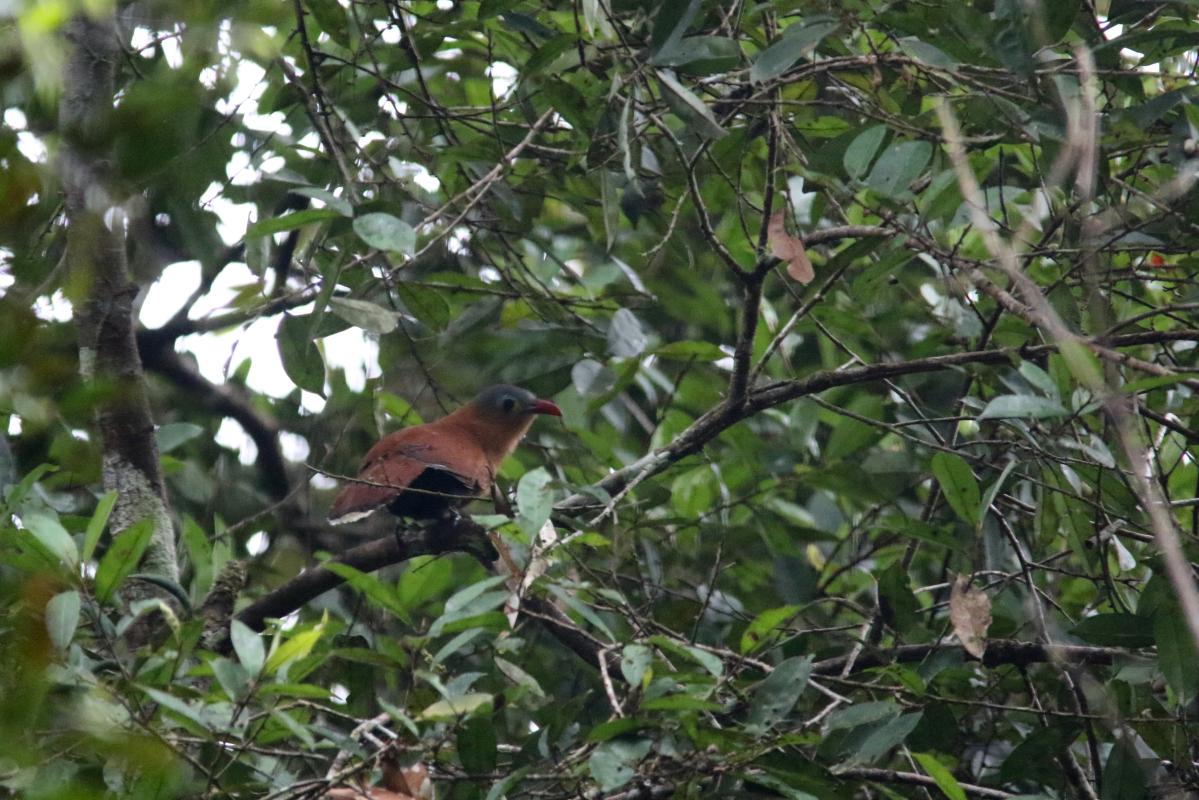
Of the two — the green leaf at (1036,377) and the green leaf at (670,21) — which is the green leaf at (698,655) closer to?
the green leaf at (1036,377)

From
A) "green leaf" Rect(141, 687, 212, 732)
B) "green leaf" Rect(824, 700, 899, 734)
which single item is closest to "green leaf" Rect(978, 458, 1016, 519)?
"green leaf" Rect(824, 700, 899, 734)

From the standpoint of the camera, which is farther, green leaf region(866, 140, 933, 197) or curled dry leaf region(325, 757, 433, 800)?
green leaf region(866, 140, 933, 197)

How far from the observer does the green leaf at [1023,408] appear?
2707 millimetres

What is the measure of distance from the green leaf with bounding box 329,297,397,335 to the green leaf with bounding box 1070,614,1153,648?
74.6 inches

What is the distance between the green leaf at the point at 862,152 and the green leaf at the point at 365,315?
125 cm

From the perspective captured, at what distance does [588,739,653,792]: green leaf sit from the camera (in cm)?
242

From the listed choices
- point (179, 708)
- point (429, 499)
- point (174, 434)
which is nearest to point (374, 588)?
point (179, 708)

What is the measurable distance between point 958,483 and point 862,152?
88 cm

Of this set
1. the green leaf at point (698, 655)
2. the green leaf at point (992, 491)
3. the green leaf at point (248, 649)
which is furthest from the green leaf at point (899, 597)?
the green leaf at point (248, 649)

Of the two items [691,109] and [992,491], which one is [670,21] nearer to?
[691,109]

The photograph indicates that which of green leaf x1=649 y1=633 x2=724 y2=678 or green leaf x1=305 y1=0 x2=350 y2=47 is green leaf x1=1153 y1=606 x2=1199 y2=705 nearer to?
green leaf x1=649 y1=633 x2=724 y2=678

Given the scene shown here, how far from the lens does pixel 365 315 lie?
3359mm

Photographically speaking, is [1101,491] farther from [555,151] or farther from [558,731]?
[555,151]

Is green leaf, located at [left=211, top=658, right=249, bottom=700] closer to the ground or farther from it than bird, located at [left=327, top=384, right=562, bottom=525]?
farther from it
